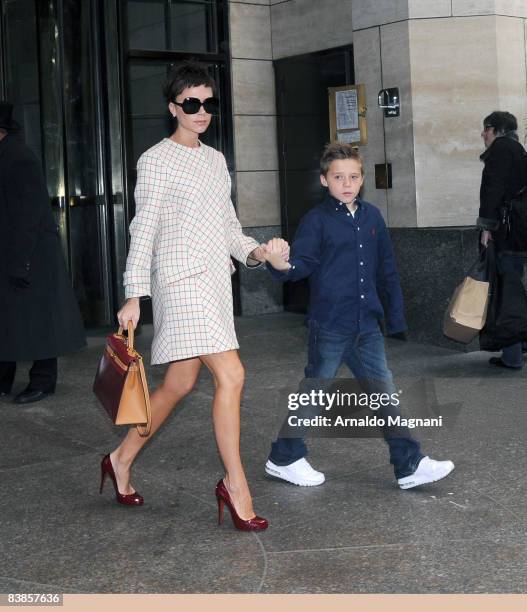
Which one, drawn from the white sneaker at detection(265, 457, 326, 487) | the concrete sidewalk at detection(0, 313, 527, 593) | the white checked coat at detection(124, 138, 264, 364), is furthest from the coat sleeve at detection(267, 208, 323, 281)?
the concrete sidewalk at detection(0, 313, 527, 593)

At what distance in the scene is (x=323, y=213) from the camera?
16.9 ft

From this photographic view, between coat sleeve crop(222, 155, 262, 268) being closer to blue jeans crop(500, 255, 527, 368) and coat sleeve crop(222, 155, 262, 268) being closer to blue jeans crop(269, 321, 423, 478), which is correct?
blue jeans crop(269, 321, 423, 478)

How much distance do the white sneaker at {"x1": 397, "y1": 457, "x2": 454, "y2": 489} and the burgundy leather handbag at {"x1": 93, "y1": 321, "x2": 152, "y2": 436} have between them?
4.23ft

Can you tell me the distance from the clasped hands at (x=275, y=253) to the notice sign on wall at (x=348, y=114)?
535 centimetres

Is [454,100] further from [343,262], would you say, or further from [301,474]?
[301,474]

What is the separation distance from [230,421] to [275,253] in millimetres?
729

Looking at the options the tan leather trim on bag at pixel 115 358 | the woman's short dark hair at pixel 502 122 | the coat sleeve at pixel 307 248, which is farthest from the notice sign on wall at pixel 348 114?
the tan leather trim on bag at pixel 115 358

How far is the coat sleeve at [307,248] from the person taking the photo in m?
5.04

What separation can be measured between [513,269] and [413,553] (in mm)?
4144

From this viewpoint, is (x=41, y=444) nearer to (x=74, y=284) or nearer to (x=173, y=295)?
(x=173, y=295)

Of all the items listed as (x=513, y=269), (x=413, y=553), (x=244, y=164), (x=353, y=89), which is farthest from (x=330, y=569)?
(x=244, y=164)

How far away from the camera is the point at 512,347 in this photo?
27.2 feet

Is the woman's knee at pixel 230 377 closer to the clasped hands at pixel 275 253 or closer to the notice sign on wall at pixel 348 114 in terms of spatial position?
the clasped hands at pixel 275 253

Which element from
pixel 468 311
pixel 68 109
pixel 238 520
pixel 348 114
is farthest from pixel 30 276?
pixel 348 114
